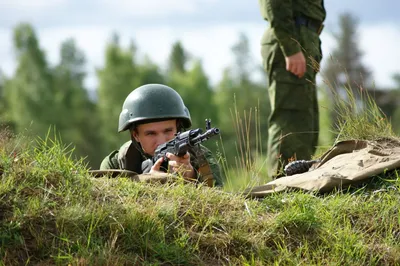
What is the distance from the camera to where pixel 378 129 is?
21.7ft

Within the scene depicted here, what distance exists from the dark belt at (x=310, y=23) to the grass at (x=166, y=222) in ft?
11.2

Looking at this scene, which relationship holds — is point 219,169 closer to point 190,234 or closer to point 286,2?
point 190,234

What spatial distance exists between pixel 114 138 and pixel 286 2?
62.5 metres

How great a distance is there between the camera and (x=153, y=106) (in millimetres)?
7434

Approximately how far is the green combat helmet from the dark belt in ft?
6.46

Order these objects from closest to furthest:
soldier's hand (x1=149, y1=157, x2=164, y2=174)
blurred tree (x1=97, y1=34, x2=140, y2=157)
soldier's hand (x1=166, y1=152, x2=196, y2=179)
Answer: soldier's hand (x1=166, y1=152, x2=196, y2=179) → soldier's hand (x1=149, y1=157, x2=164, y2=174) → blurred tree (x1=97, y1=34, x2=140, y2=157)

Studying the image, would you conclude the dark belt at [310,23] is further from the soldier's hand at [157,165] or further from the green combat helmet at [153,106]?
the soldier's hand at [157,165]

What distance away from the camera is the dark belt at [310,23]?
883 cm

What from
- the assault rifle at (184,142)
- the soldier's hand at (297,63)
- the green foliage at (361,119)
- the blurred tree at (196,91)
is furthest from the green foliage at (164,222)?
the blurred tree at (196,91)

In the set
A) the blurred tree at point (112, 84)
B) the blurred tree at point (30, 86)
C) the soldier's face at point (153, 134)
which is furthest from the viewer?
the blurred tree at point (112, 84)

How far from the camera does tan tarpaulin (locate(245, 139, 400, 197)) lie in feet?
19.3

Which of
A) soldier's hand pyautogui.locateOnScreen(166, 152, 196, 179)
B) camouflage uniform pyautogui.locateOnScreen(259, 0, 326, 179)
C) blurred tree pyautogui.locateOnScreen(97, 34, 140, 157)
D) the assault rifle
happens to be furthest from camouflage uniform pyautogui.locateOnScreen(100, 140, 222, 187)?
blurred tree pyautogui.locateOnScreen(97, 34, 140, 157)

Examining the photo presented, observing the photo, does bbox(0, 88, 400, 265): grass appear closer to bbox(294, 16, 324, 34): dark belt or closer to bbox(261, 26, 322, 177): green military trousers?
bbox(261, 26, 322, 177): green military trousers

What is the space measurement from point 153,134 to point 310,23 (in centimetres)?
256
